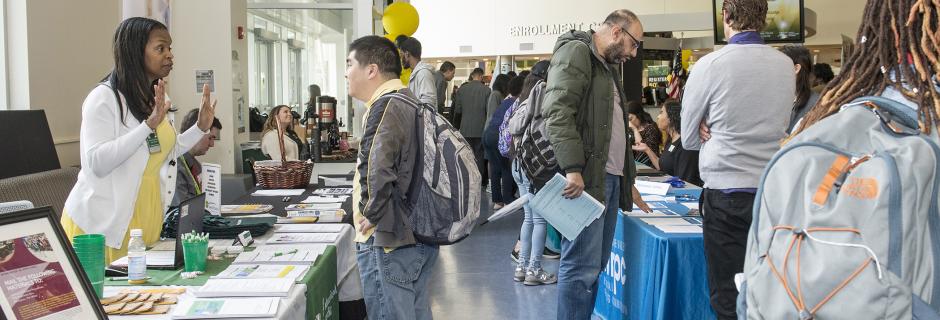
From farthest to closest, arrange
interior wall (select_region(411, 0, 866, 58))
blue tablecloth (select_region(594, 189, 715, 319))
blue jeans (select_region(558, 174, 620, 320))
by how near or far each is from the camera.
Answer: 1. interior wall (select_region(411, 0, 866, 58))
2. blue jeans (select_region(558, 174, 620, 320))
3. blue tablecloth (select_region(594, 189, 715, 319))

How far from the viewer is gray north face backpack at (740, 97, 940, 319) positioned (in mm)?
1107

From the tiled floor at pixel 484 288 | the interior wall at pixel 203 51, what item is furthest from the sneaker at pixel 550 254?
the interior wall at pixel 203 51

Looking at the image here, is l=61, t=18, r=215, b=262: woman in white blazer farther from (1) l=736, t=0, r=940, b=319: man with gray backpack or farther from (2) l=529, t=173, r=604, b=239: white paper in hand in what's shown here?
(1) l=736, t=0, r=940, b=319: man with gray backpack

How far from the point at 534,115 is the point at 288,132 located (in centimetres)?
324

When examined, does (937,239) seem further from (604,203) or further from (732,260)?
(604,203)

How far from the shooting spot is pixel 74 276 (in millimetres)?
1587

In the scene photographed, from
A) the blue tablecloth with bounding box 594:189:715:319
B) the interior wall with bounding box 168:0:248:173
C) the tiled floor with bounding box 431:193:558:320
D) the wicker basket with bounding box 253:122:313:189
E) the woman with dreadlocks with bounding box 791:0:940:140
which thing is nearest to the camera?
the woman with dreadlocks with bounding box 791:0:940:140

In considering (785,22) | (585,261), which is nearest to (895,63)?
(585,261)

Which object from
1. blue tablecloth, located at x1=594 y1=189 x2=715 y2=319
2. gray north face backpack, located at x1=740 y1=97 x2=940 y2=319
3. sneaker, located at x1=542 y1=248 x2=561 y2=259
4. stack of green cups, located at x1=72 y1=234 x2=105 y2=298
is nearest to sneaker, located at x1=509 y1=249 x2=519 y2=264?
sneaker, located at x1=542 y1=248 x2=561 y2=259

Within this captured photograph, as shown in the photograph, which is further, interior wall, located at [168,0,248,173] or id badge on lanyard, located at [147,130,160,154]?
interior wall, located at [168,0,248,173]

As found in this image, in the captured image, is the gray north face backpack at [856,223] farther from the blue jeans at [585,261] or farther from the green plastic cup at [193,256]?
the blue jeans at [585,261]

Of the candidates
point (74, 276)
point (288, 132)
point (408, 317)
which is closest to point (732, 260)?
point (408, 317)

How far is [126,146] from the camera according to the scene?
98.7 inches

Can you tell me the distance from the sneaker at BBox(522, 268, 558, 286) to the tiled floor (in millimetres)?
50
